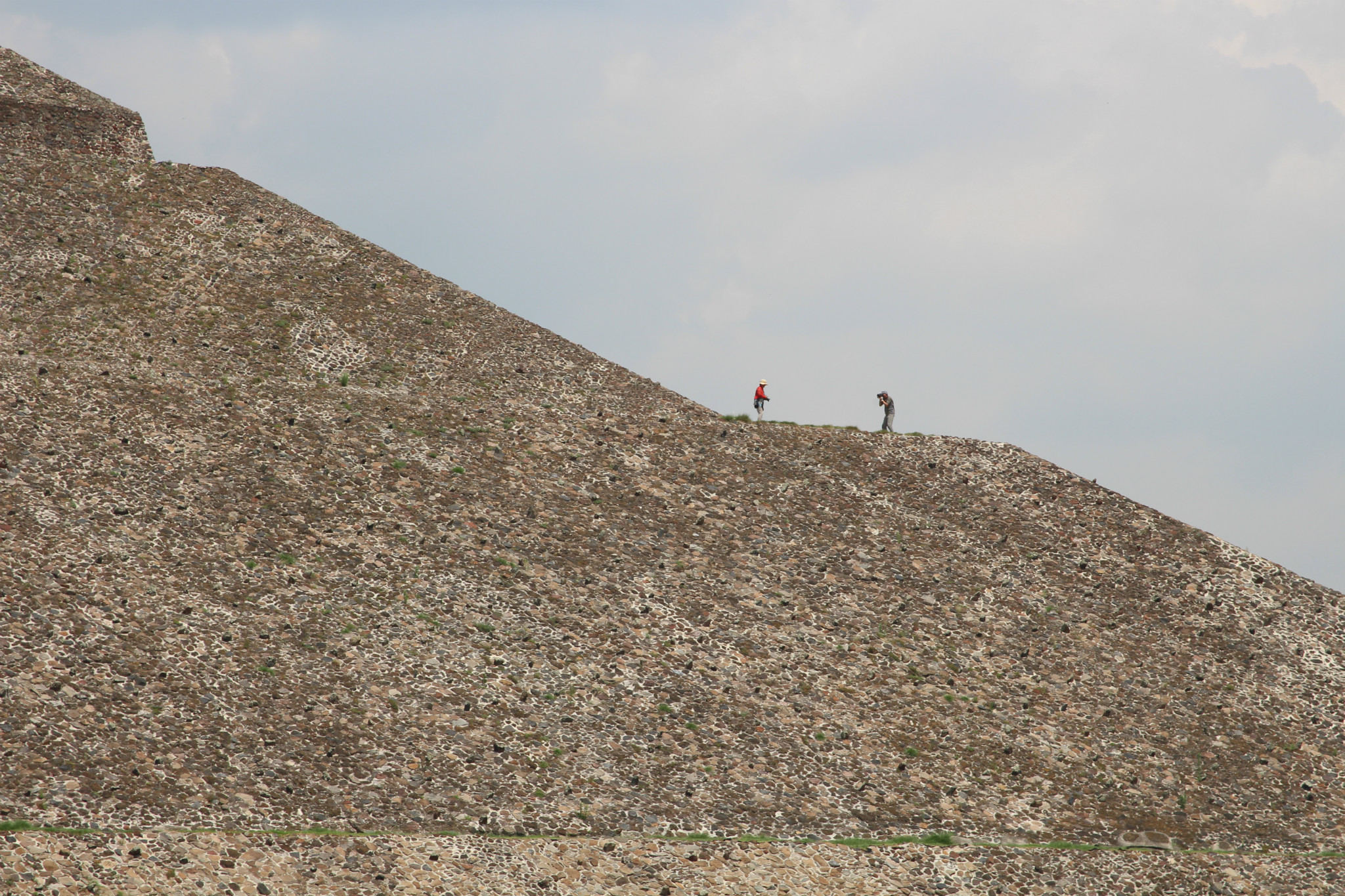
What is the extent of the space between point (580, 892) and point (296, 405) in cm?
1899

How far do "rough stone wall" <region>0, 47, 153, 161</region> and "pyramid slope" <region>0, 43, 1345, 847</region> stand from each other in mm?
2560

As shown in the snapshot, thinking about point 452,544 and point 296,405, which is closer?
point 452,544

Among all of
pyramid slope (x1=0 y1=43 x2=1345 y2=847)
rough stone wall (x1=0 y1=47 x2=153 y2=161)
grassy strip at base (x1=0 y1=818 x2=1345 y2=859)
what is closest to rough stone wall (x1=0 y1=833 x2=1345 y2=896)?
→ grassy strip at base (x1=0 y1=818 x2=1345 y2=859)

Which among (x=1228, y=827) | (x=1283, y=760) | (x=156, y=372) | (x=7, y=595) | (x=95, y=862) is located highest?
(x=156, y=372)

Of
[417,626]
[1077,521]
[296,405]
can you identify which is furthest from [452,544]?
[1077,521]

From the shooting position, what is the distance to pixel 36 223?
40250mm

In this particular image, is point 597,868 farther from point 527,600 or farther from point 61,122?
point 61,122

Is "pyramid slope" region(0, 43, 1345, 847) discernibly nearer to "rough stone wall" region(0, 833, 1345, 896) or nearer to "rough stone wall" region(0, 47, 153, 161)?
"rough stone wall" region(0, 833, 1345, 896)

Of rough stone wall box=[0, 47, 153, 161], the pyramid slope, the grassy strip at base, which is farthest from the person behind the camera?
rough stone wall box=[0, 47, 153, 161]

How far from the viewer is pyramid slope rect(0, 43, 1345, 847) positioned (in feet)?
81.1

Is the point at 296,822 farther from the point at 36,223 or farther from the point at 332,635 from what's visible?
the point at 36,223

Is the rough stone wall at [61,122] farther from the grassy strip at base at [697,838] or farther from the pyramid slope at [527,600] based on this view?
the grassy strip at base at [697,838]

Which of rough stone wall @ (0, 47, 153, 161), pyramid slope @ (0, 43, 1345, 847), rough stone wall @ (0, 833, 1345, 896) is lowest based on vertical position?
rough stone wall @ (0, 833, 1345, 896)

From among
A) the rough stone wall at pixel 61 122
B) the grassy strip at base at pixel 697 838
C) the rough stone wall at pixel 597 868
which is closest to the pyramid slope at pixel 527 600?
the grassy strip at base at pixel 697 838
